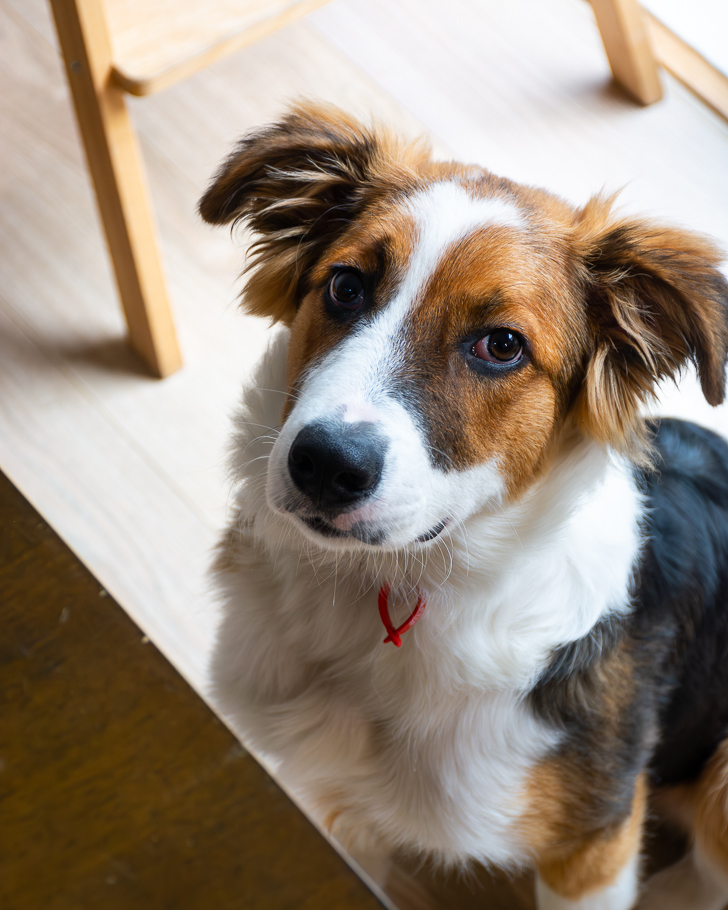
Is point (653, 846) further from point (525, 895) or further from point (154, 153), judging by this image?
point (154, 153)

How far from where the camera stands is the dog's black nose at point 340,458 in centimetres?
113

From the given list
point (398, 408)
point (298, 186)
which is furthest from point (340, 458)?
point (298, 186)

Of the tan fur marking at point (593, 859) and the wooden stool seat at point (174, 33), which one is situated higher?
the wooden stool seat at point (174, 33)

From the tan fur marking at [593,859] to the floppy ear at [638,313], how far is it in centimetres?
74

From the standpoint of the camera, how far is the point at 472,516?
1395 mm

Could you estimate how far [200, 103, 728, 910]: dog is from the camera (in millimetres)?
1269

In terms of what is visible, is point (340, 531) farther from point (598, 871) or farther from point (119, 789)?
point (598, 871)

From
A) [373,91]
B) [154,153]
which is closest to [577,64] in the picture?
[373,91]

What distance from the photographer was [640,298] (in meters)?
1.35

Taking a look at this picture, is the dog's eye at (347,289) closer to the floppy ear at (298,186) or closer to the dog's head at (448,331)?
the dog's head at (448,331)

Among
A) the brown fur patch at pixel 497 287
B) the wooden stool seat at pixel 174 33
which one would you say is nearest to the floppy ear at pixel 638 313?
the brown fur patch at pixel 497 287

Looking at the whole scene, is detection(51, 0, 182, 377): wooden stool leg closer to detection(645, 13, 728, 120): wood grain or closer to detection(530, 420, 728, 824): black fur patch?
detection(530, 420, 728, 824): black fur patch

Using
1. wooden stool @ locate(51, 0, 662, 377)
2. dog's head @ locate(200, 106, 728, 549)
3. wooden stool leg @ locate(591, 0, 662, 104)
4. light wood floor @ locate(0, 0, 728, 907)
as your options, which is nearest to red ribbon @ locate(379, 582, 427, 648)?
dog's head @ locate(200, 106, 728, 549)

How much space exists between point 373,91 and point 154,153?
2.59 ft
